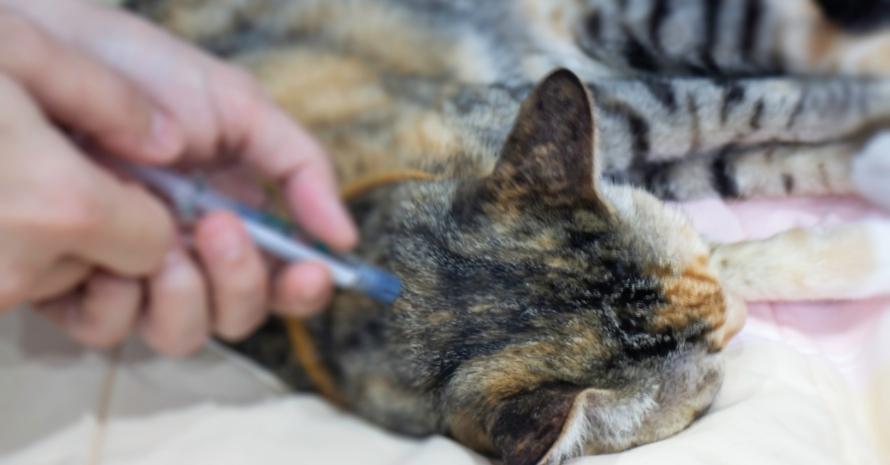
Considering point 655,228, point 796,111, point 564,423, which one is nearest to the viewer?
point 564,423

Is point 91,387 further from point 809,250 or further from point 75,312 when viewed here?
point 809,250

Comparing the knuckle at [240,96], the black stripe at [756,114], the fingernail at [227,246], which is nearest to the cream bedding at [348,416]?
the black stripe at [756,114]

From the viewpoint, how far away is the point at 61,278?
71 centimetres

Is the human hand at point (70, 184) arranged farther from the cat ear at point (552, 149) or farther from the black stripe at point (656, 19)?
the black stripe at point (656, 19)

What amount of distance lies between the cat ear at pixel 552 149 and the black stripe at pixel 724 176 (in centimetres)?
28

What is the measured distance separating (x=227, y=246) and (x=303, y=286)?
9 cm

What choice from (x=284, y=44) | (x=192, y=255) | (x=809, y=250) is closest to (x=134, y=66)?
(x=192, y=255)

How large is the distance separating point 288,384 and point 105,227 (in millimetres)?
364

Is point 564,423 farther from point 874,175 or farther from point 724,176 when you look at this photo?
point 874,175

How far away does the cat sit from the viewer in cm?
68

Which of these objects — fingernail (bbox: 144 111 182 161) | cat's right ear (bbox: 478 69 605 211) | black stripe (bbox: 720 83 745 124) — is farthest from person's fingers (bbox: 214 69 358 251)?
black stripe (bbox: 720 83 745 124)

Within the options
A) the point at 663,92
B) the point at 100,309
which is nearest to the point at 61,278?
the point at 100,309

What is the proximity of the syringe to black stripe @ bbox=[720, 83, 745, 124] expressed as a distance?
1.52 ft

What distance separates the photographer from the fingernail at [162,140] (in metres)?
0.74
